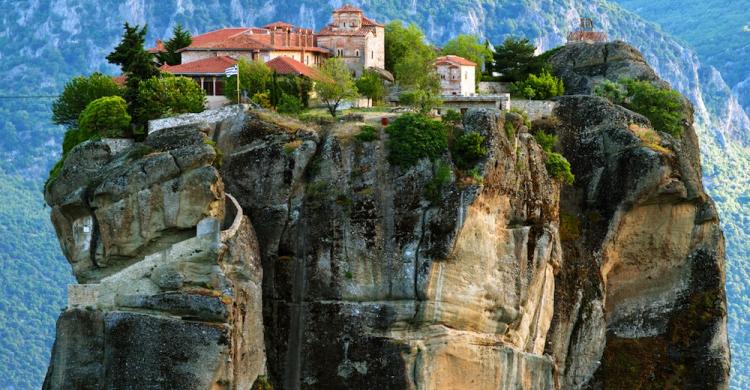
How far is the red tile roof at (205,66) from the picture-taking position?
93812mm

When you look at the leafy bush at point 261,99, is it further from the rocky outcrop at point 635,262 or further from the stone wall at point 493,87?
the stone wall at point 493,87

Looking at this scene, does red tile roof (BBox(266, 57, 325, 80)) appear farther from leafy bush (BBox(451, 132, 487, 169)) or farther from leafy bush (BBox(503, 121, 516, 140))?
leafy bush (BBox(451, 132, 487, 169))

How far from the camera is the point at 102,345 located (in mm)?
80250

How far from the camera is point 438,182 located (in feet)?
282

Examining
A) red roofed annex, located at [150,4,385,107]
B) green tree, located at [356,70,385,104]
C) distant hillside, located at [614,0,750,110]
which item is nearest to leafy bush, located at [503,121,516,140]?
green tree, located at [356,70,385,104]

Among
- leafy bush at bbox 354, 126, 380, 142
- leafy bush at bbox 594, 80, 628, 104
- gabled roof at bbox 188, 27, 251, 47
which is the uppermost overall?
gabled roof at bbox 188, 27, 251, 47

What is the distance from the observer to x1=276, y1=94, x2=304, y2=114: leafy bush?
91.2 m

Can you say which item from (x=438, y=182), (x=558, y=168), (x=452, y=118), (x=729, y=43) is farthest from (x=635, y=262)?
(x=729, y=43)

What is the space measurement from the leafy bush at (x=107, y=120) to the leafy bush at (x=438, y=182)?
40.8 ft

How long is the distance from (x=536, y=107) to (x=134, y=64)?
18.6 metres

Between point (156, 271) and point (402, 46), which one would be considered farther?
point (402, 46)

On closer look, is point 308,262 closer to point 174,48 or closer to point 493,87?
point 174,48

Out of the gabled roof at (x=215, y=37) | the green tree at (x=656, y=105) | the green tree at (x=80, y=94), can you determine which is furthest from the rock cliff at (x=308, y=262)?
the gabled roof at (x=215, y=37)

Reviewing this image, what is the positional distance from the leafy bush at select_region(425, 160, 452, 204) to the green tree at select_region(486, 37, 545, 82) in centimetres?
2099
